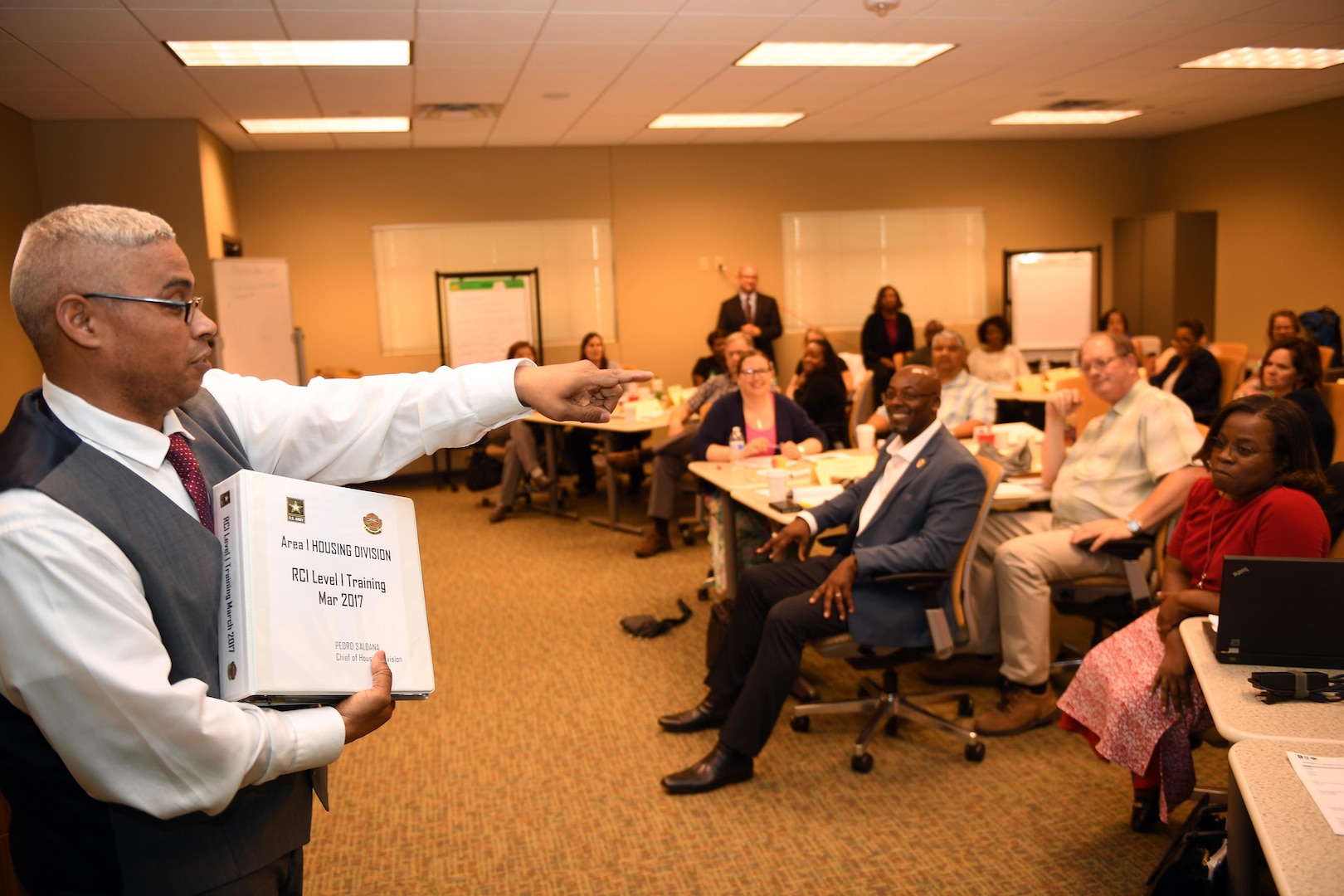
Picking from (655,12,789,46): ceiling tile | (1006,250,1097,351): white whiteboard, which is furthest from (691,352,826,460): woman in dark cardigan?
(1006,250,1097,351): white whiteboard

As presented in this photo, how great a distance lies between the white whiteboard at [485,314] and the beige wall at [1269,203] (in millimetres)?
7095

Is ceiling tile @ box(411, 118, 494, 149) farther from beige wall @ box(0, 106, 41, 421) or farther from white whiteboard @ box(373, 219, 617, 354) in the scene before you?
beige wall @ box(0, 106, 41, 421)

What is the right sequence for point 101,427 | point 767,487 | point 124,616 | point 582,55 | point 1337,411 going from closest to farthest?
point 124,616
point 101,427
point 767,487
point 1337,411
point 582,55

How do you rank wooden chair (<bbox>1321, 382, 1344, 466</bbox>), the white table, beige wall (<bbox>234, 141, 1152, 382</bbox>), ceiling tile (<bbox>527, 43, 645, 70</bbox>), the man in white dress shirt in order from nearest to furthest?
the man in white dress shirt → the white table → wooden chair (<bbox>1321, 382, 1344, 466</bbox>) → ceiling tile (<bbox>527, 43, 645, 70</bbox>) → beige wall (<bbox>234, 141, 1152, 382</bbox>)

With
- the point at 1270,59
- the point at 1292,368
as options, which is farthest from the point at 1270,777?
the point at 1270,59

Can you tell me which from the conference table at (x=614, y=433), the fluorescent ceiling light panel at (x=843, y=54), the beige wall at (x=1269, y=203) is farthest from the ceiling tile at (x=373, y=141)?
the beige wall at (x=1269, y=203)

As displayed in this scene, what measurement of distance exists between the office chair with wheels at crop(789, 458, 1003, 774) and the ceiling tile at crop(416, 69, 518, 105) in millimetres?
4435

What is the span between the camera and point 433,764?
3340 millimetres

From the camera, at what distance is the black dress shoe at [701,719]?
3461 millimetres

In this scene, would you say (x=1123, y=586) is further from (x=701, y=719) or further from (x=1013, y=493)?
(x=701, y=719)

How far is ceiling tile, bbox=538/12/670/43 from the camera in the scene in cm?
505

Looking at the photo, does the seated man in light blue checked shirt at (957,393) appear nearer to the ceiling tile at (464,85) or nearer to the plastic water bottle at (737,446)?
the plastic water bottle at (737,446)

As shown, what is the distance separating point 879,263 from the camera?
10508 millimetres

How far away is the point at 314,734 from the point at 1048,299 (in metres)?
10.6
